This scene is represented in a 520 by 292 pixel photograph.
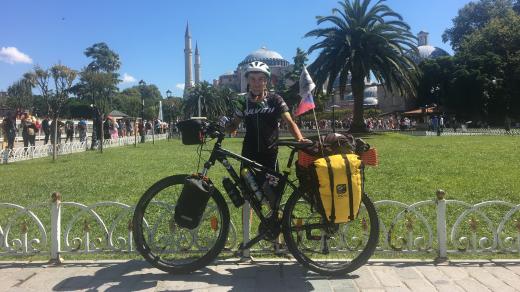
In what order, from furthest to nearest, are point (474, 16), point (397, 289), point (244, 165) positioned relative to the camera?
point (474, 16) → point (244, 165) → point (397, 289)

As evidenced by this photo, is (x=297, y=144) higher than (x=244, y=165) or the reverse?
higher

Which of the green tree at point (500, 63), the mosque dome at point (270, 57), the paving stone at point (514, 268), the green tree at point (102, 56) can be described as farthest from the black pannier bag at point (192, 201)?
the mosque dome at point (270, 57)

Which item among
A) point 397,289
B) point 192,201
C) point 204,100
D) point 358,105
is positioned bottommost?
point 397,289

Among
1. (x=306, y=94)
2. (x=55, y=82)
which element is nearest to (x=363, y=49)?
(x=55, y=82)

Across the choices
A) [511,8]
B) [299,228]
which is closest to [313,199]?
[299,228]

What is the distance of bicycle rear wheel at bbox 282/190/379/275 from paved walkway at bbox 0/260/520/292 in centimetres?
11

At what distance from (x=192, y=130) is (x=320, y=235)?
1.49 metres

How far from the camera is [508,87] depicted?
52.4m

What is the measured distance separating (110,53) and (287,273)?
98.0 metres

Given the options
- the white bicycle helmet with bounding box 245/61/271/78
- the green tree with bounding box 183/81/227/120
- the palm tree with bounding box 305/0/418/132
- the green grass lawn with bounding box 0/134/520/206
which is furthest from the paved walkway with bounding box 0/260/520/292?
the green tree with bounding box 183/81/227/120

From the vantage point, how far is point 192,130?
430 cm

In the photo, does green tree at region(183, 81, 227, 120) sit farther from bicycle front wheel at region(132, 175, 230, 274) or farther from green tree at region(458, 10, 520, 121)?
bicycle front wheel at region(132, 175, 230, 274)

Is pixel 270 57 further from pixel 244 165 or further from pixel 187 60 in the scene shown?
pixel 244 165

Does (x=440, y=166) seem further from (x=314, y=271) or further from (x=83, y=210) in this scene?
(x=83, y=210)
